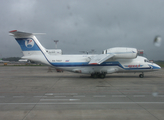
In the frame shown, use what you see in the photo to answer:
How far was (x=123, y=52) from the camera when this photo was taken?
14953 millimetres

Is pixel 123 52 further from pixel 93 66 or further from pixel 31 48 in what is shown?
pixel 31 48

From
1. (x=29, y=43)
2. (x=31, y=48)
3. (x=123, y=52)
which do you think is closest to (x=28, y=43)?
(x=29, y=43)

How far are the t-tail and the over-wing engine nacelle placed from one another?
8178 millimetres

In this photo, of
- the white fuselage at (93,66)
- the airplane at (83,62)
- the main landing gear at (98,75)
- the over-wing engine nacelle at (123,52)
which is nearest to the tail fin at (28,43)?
the airplane at (83,62)

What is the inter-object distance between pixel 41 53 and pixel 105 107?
1217 centimetres

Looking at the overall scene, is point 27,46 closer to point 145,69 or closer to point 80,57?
point 80,57

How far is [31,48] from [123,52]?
11207 mm

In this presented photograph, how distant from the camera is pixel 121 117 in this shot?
4.79 metres

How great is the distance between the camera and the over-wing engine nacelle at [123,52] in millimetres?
14906

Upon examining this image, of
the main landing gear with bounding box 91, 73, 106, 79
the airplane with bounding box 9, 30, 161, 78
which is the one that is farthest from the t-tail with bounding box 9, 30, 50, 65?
the main landing gear with bounding box 91, 73, 106, 79

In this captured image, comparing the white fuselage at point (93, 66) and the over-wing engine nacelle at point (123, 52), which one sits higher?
the over-wing engine nacelle at point (123, 52)

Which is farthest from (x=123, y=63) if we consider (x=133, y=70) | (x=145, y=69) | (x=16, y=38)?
(x=16, y=38)

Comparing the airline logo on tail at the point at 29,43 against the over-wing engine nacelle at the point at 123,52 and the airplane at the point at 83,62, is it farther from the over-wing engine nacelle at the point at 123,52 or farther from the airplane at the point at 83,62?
the over-wing engine nacelle at the point at 123,52

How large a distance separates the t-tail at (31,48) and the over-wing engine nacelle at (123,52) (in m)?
8.18
